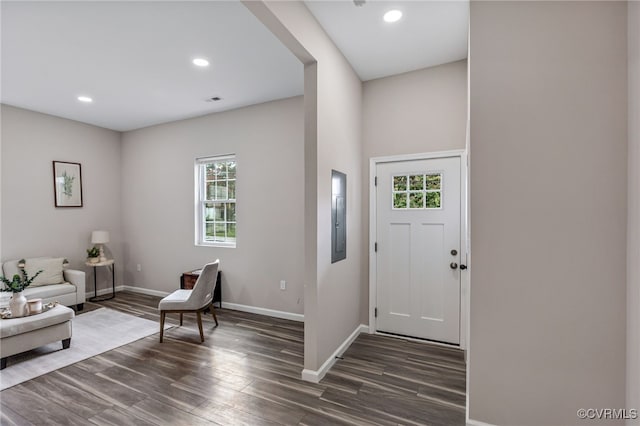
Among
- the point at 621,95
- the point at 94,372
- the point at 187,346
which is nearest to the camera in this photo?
the point at 621,95

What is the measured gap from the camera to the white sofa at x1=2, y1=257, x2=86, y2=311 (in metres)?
4.05

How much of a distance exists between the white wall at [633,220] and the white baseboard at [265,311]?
3144 millimetres

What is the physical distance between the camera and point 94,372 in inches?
105

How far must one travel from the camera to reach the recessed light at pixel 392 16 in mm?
2371

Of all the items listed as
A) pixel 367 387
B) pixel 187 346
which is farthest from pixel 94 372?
pixel 367 387

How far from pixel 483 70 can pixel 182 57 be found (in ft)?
9.08

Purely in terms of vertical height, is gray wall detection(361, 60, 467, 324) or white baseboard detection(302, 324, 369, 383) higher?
gray wall detection(361, 60, 467, 324)

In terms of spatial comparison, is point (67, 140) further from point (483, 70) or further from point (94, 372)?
point (483, 70)

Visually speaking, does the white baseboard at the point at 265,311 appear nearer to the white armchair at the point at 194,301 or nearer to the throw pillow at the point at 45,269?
the white armchair at the point at 194,301

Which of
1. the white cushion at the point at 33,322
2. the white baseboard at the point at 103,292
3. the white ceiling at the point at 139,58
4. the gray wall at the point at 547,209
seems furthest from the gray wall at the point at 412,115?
the white baseboard at the point at 103,292

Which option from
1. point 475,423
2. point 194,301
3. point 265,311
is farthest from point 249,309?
point 475,423

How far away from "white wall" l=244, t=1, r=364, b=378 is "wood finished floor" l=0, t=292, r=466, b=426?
1.16ft

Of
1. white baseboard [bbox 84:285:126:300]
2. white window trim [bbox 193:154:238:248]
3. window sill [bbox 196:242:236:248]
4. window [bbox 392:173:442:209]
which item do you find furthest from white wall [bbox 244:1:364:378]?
white baseboard [bbox 84:285:126:300]

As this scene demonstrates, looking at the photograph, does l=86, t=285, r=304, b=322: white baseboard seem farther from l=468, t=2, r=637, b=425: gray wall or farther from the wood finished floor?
l=468, t=2, r=637, b=425: gray wall
